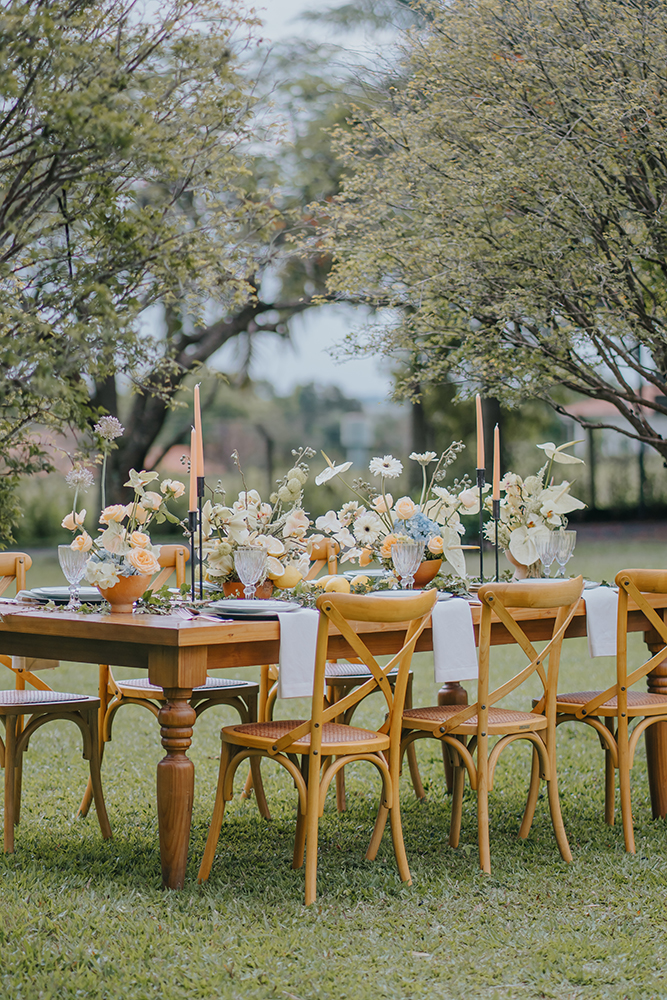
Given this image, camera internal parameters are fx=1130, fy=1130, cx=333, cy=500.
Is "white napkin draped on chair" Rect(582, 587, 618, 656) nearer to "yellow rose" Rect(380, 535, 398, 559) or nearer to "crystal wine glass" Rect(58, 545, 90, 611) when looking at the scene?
"yellow rose" Rect(380, 535, 398, 559)

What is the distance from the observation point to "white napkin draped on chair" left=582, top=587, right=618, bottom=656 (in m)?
4.13

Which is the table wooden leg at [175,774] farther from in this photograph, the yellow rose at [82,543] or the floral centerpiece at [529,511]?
the floral centerpiece at [529,511]

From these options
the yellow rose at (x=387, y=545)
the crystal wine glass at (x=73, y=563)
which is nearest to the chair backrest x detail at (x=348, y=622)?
the yellow rose at (x=387, y=545)

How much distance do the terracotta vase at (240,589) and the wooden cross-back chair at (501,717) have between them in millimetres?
638

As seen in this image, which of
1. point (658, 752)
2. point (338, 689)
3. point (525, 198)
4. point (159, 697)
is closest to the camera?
point (159, 697)

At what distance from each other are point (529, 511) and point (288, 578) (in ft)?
3.65

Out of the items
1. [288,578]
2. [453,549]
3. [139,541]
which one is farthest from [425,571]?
[139,541]

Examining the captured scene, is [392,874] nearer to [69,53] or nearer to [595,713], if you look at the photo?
[595,713]

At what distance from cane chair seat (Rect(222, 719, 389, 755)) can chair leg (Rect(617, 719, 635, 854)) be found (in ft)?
3.24

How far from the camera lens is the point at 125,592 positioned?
142 inches

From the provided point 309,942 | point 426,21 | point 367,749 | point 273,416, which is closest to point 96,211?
point 367,749

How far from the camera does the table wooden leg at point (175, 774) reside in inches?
132

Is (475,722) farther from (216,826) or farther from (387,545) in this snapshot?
(216,826)

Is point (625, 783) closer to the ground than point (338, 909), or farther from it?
farther from it
